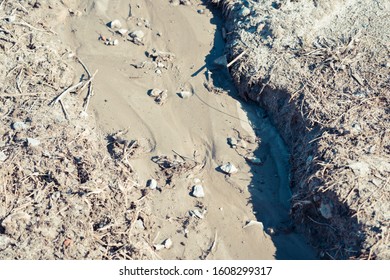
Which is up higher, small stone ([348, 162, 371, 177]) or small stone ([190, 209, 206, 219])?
small stone ([348, 162, 371, 177])

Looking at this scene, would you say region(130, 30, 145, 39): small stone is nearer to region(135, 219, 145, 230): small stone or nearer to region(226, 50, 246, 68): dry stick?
region(226, 50, 246, 68): dry stick

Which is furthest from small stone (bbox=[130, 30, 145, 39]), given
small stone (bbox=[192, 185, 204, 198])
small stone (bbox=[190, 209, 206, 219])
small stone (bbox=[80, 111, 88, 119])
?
small stone (bbox=[190, 209, 206, 219])

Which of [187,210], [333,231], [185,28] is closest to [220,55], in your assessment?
[185,28]

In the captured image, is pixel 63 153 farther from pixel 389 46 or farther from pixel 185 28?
pixel 389 46

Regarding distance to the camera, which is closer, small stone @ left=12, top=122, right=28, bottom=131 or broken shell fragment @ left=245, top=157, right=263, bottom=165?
small stone @ left=12, top=122, right=28, bottom=131

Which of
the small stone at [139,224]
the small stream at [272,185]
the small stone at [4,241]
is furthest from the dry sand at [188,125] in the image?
the small stone at [4,241]

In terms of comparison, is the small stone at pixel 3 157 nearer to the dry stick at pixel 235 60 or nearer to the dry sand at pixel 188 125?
the dry sand at pixel 188 125

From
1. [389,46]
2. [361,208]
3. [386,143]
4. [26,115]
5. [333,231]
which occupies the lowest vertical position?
[26,115]
